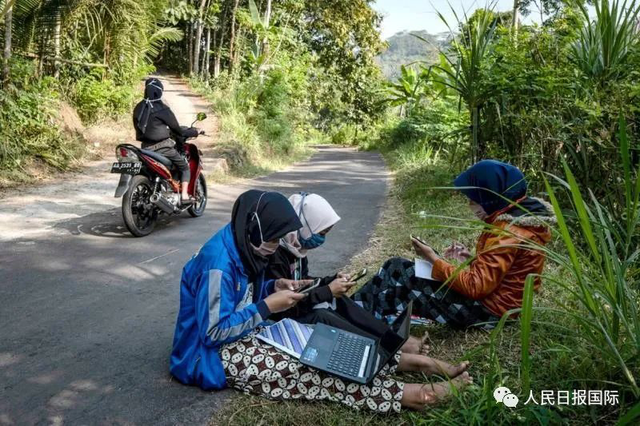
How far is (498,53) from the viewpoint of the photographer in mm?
5914

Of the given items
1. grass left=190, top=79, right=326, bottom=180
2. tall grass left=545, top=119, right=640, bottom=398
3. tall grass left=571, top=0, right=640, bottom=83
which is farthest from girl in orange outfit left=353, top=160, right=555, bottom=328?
grass left=190, top=79, right=326, bottom=180

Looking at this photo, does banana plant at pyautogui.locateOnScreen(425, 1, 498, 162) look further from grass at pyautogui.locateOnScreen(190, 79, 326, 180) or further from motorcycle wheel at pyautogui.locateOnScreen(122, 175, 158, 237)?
grass at pyautogui.locateOnScreen(190, 79, 326, 180)

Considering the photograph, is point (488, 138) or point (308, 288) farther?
point (488, 138)

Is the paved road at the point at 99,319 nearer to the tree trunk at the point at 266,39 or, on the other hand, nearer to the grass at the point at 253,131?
the grass at the point at 253,131

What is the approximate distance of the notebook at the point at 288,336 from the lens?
8.24 feet

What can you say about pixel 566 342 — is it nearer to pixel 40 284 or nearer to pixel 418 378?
pixel 418 378

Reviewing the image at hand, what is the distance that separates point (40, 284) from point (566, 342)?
3758 millimetres

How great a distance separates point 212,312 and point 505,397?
1329 millimetres

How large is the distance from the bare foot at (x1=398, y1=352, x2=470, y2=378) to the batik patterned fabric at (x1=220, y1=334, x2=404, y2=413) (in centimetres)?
25

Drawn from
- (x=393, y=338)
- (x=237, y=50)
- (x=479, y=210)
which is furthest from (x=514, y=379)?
(x=237, y=50)

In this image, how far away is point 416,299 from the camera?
322cm

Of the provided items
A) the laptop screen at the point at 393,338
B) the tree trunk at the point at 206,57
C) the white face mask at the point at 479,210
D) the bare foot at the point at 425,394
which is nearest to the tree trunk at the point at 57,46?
the white face mask at the point at 479,210

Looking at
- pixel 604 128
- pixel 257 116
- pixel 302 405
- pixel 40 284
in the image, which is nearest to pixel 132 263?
pixel 40 284

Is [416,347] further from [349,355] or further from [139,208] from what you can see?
[139,208]
